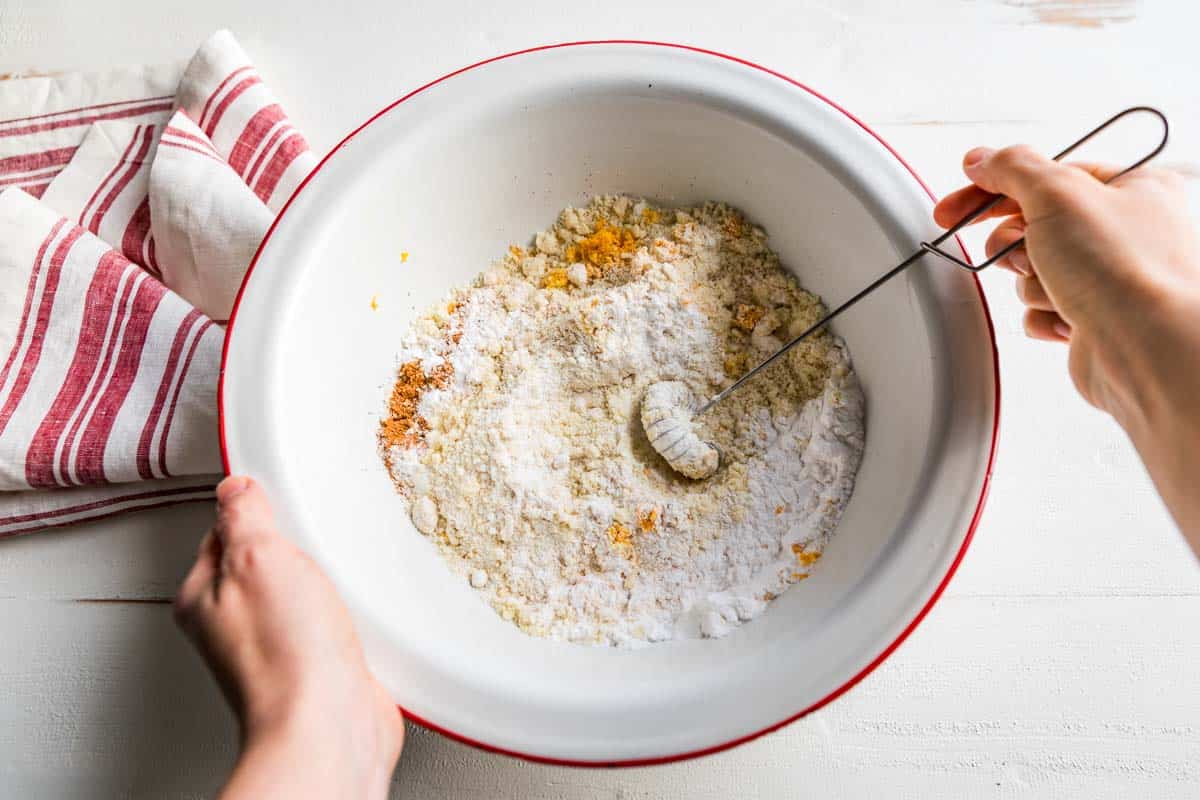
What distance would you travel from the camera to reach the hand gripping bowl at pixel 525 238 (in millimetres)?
626

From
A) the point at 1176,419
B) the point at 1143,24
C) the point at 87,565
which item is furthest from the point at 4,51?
the point at 1143,24

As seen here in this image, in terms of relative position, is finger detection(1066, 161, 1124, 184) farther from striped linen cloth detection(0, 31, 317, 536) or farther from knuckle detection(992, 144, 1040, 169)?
striped linen cloth detection(0, 31, 317, 536)

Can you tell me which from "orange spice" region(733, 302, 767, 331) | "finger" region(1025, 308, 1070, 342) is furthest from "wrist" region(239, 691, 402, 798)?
"finger" region(1025, 308, 1070, 342)

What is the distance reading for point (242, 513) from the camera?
0.63 metres

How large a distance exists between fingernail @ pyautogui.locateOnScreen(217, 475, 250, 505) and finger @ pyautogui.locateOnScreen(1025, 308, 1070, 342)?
2.43ft

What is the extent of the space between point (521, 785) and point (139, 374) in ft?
1.87

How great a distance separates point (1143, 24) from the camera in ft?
3.21

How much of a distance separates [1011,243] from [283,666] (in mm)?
718

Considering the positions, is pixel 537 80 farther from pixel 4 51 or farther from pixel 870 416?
pixel 4 51

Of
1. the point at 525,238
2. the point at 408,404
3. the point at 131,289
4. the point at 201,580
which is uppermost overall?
the point at 131,289

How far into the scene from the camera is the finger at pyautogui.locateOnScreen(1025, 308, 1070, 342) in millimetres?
779

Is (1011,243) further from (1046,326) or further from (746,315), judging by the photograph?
(746,315)

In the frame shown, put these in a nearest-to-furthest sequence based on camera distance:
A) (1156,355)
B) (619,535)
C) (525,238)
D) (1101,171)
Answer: (1156,355), (1101,171), (619,535), (525,238)

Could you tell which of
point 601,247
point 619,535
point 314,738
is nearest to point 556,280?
point 601,247
